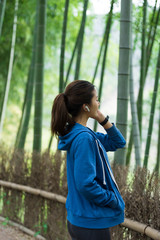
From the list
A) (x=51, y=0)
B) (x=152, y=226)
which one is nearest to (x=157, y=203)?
(x=152, y=226)

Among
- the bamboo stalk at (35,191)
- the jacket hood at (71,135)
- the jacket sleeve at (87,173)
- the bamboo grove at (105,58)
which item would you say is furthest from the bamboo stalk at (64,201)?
the jacket hood at (71,135)

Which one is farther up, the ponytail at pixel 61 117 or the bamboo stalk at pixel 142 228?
the ponytail at pixel 61 117

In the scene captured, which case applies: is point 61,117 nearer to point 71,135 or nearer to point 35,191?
point 71,135

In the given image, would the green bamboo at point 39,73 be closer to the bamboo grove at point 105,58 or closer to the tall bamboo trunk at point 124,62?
the bamboo grove at point 105,58

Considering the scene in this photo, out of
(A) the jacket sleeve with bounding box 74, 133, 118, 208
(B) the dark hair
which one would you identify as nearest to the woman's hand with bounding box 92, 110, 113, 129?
(B) the dark hair

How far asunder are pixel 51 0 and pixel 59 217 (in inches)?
207

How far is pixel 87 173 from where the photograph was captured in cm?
139

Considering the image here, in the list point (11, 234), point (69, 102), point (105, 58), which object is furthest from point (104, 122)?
point (105, 58)

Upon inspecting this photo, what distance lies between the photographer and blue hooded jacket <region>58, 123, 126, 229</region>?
55.2 inches

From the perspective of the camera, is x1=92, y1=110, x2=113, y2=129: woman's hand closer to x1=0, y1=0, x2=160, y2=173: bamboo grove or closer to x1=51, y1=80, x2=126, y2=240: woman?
x1=51, y1=80, x2=126, y2=240: woman

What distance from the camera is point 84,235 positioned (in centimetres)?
147

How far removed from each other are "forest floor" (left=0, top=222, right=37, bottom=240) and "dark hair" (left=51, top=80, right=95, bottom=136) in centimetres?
213

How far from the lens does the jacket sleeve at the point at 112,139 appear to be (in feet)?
5.72

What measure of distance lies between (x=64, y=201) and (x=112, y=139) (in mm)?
1363
